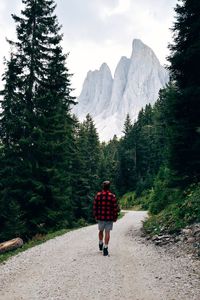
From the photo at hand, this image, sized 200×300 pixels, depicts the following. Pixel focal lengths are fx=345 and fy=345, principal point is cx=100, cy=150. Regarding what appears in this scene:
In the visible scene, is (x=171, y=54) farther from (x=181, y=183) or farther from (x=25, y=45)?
(x=25, y=45)

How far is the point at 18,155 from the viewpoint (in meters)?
19.7

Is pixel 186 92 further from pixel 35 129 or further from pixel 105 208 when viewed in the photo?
pixel 105 208

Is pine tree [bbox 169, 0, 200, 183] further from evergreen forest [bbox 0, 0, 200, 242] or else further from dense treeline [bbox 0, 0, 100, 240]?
dense treeline [bbox 0, 0, 100, 240]

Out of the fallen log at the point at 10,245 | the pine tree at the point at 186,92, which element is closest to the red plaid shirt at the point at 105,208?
the fallen log at the point at 10,245

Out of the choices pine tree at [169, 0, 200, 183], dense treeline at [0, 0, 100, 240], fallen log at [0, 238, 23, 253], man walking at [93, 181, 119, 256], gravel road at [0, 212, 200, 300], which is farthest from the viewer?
dense treeline at [0, 0, 100, 240]

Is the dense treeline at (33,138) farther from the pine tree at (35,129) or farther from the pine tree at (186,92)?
the pine tree at (186,92)

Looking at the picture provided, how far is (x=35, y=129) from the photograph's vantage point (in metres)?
19.0

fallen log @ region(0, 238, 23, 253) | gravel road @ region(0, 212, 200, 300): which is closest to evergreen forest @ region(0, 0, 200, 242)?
fallen log @ region(0, 238, 23, 253)

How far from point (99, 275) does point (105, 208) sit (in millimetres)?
3148

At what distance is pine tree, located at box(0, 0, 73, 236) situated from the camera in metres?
19.2

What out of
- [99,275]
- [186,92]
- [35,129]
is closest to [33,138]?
[35,129]

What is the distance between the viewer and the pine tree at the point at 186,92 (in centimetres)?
1755

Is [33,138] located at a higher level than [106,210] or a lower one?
higher

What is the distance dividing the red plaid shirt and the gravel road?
116cm
